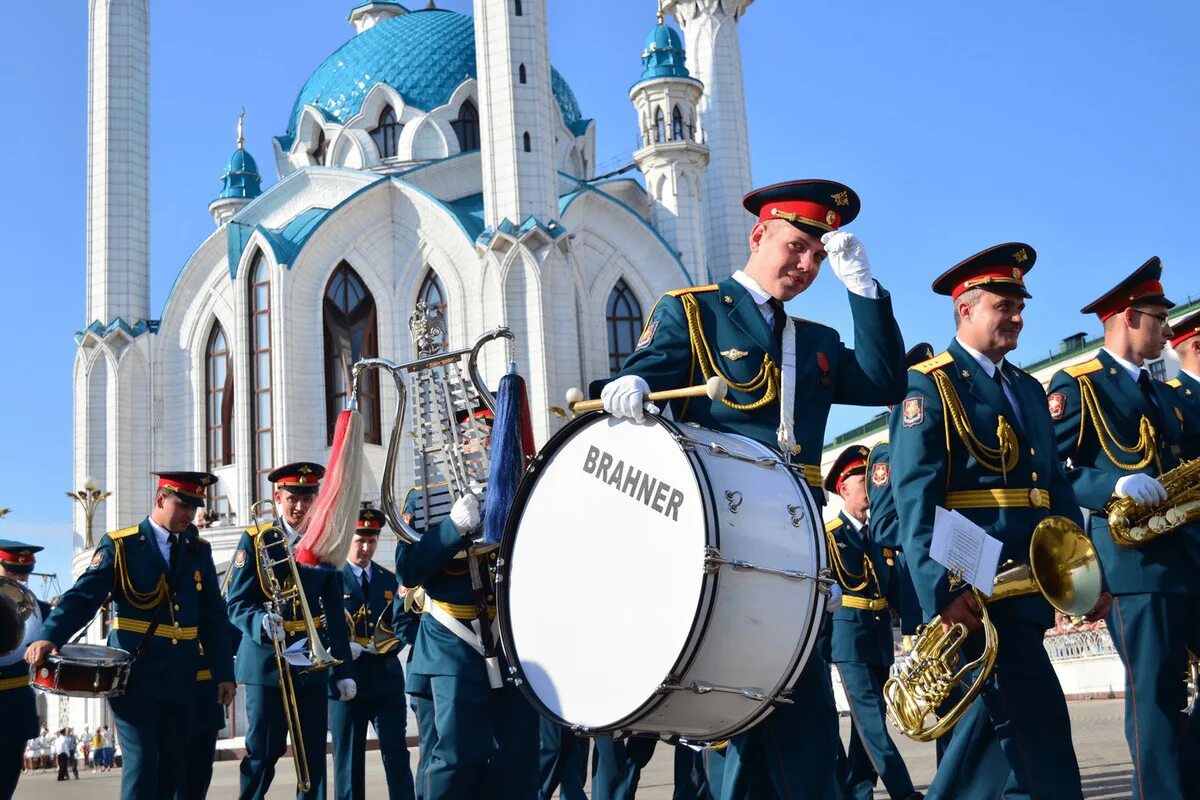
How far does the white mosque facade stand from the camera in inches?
1318

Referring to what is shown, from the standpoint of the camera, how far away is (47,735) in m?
41.8

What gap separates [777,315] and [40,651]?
184 inches

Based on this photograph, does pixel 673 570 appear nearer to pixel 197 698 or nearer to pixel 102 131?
pixel 197 698

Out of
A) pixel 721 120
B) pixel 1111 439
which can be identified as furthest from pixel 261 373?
pixel 1111 439

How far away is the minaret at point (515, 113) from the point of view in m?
33.4

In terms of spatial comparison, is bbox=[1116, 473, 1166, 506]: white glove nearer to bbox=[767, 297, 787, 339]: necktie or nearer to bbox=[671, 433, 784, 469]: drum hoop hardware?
bbox=[767, 297, 787, 339]: necktie

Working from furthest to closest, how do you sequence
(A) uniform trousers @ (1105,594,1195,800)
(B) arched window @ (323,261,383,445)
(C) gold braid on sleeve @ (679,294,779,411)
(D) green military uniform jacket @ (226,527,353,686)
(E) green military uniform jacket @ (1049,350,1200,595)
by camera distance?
(B) arched window @ (323,261,383,445) < (D) green military uniform jacket @ (226,527,353,686) < (E) green military uniform jacket @ (1049,350,1200,595) < (A) uniform trousers @ (1105,594,1195,800) < (C) gold braid on sleeve @ (679,294,779,411)

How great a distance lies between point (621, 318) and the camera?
121 feet

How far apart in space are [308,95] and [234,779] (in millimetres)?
28319

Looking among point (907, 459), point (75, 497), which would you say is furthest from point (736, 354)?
point (75, 497)

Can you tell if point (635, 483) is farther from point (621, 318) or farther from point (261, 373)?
point (621, 318)

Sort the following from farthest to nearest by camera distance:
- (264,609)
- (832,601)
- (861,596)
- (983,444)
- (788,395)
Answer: (861,596)
(264,609)
(832,601)
(983,444)
(788,395)

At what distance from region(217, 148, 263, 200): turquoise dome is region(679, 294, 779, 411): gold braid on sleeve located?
4199 cm

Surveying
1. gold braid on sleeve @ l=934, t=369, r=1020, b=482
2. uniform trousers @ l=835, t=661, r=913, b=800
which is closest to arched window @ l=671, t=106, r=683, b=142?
uniform trousers @ l=835, t=661, r=913, b=800
